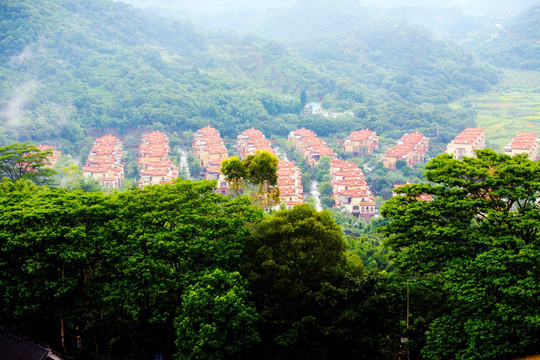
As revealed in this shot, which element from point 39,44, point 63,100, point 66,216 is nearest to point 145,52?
point 39,44

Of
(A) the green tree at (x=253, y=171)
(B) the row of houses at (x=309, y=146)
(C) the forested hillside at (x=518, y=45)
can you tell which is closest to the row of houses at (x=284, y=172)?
(B) the row of houses at (x=309, y=146)

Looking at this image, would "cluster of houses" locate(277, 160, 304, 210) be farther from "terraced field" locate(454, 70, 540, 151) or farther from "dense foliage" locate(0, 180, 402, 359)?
"terraced field" locate(454, 70, 540, 151)

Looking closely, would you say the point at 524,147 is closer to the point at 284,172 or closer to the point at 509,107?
the point at 284,172

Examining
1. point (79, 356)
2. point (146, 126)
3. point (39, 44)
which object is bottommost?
point (79, 356)

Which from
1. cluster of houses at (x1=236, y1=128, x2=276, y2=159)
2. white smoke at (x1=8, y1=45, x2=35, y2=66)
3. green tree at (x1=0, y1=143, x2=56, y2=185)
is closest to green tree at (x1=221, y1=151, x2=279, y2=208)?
green tree at (x1=0, y1=143, x2=56, y2=185)

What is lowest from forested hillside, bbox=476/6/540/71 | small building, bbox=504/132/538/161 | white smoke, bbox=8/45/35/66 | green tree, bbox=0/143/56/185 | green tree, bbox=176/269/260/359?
green tree, bbox=176/269/260/359

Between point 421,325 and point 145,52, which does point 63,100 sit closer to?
point 145,52
